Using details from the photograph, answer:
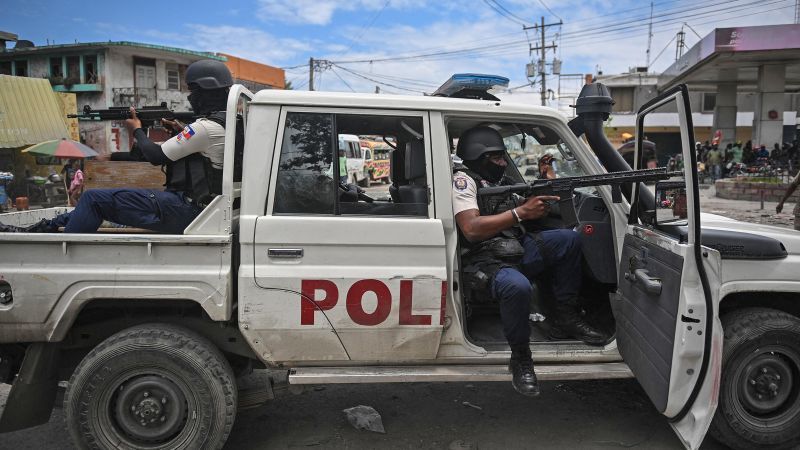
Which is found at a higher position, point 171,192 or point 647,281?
point 171,192

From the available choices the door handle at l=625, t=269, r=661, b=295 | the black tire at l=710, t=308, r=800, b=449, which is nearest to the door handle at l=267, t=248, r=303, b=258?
the door handle at l=625, t=269, r=661, b=295

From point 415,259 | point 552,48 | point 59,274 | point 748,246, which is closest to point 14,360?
point 59,274

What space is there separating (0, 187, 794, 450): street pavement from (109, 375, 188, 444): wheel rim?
52 centimetres

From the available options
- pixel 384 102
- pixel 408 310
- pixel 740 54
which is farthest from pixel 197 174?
pixel 740 54

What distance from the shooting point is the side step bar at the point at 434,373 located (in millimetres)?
2891

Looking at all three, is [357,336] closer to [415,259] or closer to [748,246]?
[415,259]

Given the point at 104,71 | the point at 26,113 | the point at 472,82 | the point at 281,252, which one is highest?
the point at 104,71

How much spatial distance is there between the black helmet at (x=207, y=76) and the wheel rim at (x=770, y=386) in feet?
11.4

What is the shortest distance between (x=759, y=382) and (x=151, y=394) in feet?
10.9

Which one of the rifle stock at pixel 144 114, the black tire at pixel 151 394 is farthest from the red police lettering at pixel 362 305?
the rifle stock at pixel 144 114

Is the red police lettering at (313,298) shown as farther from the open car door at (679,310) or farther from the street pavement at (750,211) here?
the street pavement at (750,211)

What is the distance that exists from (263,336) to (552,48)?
139 feet

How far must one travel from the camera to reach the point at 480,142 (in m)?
3.42

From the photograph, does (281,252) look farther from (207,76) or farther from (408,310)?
(207,76)
